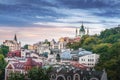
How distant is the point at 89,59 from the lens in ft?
211

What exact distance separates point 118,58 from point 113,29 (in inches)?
1607

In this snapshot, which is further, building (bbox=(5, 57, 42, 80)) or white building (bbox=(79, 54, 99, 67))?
white building (bbox=(79, 54, 99, 67))

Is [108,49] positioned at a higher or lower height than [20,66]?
higher

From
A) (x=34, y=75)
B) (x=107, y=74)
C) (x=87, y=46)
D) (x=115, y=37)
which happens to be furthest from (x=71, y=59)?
(x=34, y=75)

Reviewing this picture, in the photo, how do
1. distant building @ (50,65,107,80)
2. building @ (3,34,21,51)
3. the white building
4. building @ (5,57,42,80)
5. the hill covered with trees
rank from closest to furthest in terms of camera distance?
distant building @ (50,65,107,80)
the hill covered with trees
building @ (5,57,42,80)
the white building
building @ (3,34,21,51)

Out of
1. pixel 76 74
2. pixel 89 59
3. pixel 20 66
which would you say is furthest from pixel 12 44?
pixel 76 74

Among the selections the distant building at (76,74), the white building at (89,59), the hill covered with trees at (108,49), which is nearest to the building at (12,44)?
the hill covered with trees at (108,49)

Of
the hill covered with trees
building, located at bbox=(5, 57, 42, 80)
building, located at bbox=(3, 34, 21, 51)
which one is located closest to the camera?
the hill covered with trees

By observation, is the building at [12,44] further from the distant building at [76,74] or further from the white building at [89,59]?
the distant building at [76,74]

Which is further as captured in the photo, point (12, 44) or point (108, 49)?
point (12, 44)

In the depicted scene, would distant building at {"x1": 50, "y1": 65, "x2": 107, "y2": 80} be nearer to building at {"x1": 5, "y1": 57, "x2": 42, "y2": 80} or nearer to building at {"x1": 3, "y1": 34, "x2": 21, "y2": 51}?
building at {"x1": 5, "y1": 57, "x2": 42, "y2": 80}

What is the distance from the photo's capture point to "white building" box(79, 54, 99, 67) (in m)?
63.3

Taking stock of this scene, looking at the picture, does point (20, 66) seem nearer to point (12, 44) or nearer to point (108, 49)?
point (108, 49)

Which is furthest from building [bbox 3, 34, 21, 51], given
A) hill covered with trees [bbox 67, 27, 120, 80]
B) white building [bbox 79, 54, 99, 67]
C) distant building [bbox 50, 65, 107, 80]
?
distant building [bbox 50, 65, 107, 80]
